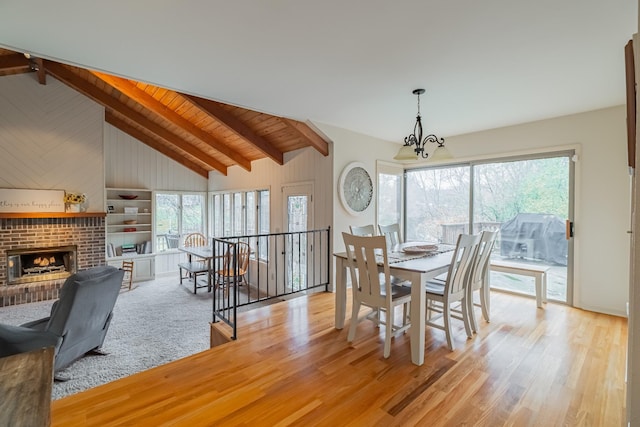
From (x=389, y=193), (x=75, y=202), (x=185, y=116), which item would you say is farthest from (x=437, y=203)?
(x=75, y=202)

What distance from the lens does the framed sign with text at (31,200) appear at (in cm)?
472

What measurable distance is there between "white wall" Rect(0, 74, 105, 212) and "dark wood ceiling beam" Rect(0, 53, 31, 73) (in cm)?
47

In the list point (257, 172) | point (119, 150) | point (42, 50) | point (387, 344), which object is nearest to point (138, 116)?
point (119, 150)

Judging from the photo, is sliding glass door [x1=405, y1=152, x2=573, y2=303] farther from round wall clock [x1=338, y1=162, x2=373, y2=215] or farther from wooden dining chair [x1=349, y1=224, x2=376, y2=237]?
wooden dining chair [x1=349, y1=224, x2=376, y2=237]

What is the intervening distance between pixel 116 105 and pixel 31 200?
7.10ft

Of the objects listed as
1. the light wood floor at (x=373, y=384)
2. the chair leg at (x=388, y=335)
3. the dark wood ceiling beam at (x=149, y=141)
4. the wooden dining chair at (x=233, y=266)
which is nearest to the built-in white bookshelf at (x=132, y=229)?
the dark wood ceiling beam at (x=149, y=141)

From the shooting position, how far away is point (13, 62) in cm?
442

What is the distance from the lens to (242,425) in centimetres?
166

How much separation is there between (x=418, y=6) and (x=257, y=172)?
4.70 metres

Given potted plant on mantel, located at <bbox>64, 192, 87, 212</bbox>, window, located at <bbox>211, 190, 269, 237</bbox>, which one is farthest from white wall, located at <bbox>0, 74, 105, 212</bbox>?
window, located at <bbox>211, 190, 269, 237</bbox>

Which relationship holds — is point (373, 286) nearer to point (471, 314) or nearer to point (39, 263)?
point (471, 314)

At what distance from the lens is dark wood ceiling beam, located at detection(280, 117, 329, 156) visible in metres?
4.00

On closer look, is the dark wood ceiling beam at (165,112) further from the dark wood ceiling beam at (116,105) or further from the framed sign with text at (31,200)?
the framed sign with text at (31,200)

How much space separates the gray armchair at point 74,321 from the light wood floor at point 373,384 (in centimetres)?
92
